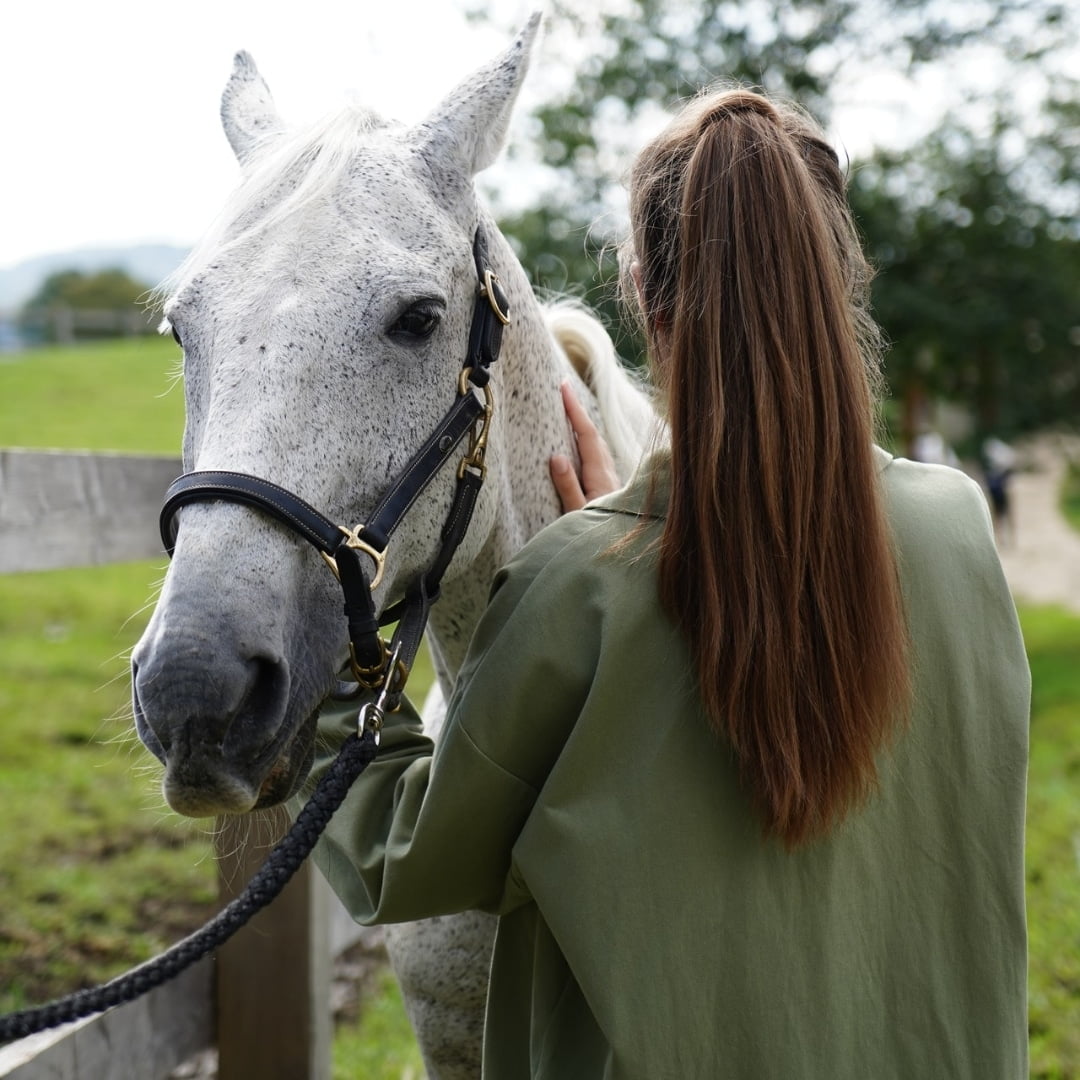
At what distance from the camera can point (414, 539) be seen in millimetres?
1647

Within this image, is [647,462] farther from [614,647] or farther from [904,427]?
[904,427]

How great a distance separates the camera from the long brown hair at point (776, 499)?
1.28 meters

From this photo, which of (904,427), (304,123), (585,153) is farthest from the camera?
(904,427)

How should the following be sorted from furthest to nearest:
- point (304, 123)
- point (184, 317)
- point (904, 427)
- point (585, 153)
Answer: point (904, 427) < point (585, 153) < point (304, 123) < point (184, 317)

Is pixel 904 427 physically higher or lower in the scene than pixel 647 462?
lower

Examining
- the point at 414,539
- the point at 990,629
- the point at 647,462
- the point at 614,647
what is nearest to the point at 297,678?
the point at 414,539

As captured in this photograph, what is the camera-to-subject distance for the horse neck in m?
1.96

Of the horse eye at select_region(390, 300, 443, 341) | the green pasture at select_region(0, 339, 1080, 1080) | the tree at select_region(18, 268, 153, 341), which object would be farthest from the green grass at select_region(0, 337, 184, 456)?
the horse eye at select_region(390, 300, 443, 341)

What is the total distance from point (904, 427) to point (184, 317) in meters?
11.4

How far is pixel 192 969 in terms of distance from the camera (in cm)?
259

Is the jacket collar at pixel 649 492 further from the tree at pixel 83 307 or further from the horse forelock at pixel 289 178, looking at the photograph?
the tree at pixel 83 307

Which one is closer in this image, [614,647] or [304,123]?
[614,647]

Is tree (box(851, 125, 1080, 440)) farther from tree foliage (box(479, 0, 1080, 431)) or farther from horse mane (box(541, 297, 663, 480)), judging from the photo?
horse mane (box(541, 297, 663, 480))

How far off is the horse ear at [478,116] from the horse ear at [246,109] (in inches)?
13.3
